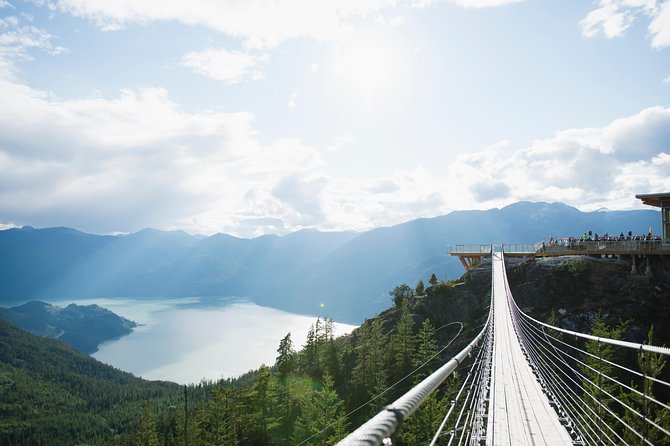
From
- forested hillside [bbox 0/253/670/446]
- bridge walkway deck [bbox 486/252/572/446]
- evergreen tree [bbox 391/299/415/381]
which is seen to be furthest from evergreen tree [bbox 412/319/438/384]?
bridge walkway deck [bbox 486/252/572/446]

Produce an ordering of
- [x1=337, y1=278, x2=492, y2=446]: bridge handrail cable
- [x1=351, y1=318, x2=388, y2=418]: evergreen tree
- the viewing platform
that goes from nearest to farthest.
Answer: [x1=337, y1=278, x2=492, y2=446]: bridge handrail cable, the viewing platform, [x1=351, y1=318, x2=388, y2=418]: evergreen tree

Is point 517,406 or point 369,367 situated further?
point 369,367

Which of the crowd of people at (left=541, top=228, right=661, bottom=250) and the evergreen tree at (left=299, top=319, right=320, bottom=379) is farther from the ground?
the crowd of people at (left=541, top=228, right=661, bottom=250)

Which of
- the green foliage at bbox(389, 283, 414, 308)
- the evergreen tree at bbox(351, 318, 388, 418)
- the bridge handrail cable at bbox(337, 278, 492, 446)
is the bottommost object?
the evergreen tree at bbox(351, 318, 388, 418)

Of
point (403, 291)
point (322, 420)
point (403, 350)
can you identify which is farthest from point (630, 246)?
point (403, 291)

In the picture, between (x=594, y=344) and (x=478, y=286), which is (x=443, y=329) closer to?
(x=478, y=286)

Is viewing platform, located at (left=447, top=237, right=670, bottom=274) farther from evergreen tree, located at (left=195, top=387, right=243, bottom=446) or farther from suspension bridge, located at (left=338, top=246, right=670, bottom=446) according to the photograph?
evergreen tree, located at (left=195, top=387, right=243, bottom=446)

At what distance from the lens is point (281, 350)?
146 feet

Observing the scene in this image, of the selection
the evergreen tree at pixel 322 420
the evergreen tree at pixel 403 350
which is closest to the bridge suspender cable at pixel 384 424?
the evergreen tree at pixel 322 420

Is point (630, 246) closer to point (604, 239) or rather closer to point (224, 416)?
point (604, 239)

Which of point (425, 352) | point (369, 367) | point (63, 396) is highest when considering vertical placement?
point (425, 352)

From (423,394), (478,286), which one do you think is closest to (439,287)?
(478,286)

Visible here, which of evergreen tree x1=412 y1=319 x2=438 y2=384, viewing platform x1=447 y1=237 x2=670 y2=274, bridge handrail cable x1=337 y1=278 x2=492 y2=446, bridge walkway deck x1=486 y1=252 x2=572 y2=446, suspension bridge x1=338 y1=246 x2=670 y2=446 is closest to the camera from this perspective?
bridge handrail cable x1=337 y1=278 x2=492 y2=446

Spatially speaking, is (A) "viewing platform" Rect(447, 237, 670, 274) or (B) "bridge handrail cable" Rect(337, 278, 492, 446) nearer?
(B) "bridge handrail cable" Rect(337, 278, 492, 446)
